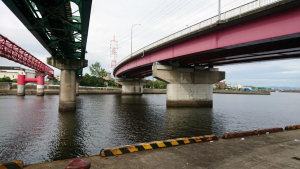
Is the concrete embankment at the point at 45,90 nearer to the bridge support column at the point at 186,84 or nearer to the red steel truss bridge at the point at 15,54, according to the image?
the red steel truss bridge at the point at 15,54

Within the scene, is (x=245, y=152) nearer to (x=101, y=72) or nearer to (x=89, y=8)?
(x=89, y=8)

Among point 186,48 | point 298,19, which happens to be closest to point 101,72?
point 186,48

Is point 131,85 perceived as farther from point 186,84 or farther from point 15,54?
point 186,84

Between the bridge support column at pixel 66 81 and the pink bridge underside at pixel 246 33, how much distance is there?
15.2 metres

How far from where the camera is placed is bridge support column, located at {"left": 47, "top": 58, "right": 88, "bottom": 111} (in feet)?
85.4

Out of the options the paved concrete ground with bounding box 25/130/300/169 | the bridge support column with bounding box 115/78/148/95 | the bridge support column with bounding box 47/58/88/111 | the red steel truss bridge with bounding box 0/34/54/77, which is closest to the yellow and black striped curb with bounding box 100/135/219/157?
the paved concrete ground with bounding box 25/130/300/169

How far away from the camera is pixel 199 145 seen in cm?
891

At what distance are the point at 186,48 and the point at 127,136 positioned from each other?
1664cm

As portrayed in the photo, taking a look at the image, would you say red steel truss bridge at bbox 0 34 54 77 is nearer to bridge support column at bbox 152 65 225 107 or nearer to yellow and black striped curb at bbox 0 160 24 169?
bridge support column at bbox 152 65 225 107

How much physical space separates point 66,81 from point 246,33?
23.4 m

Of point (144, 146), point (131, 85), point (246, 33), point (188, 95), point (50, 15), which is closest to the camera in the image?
point (144, 146)

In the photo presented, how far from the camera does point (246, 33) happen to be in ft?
58.7

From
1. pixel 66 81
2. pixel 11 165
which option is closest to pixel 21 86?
pixel 66 81

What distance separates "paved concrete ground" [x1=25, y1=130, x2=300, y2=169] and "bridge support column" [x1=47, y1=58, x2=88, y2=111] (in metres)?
21.5
